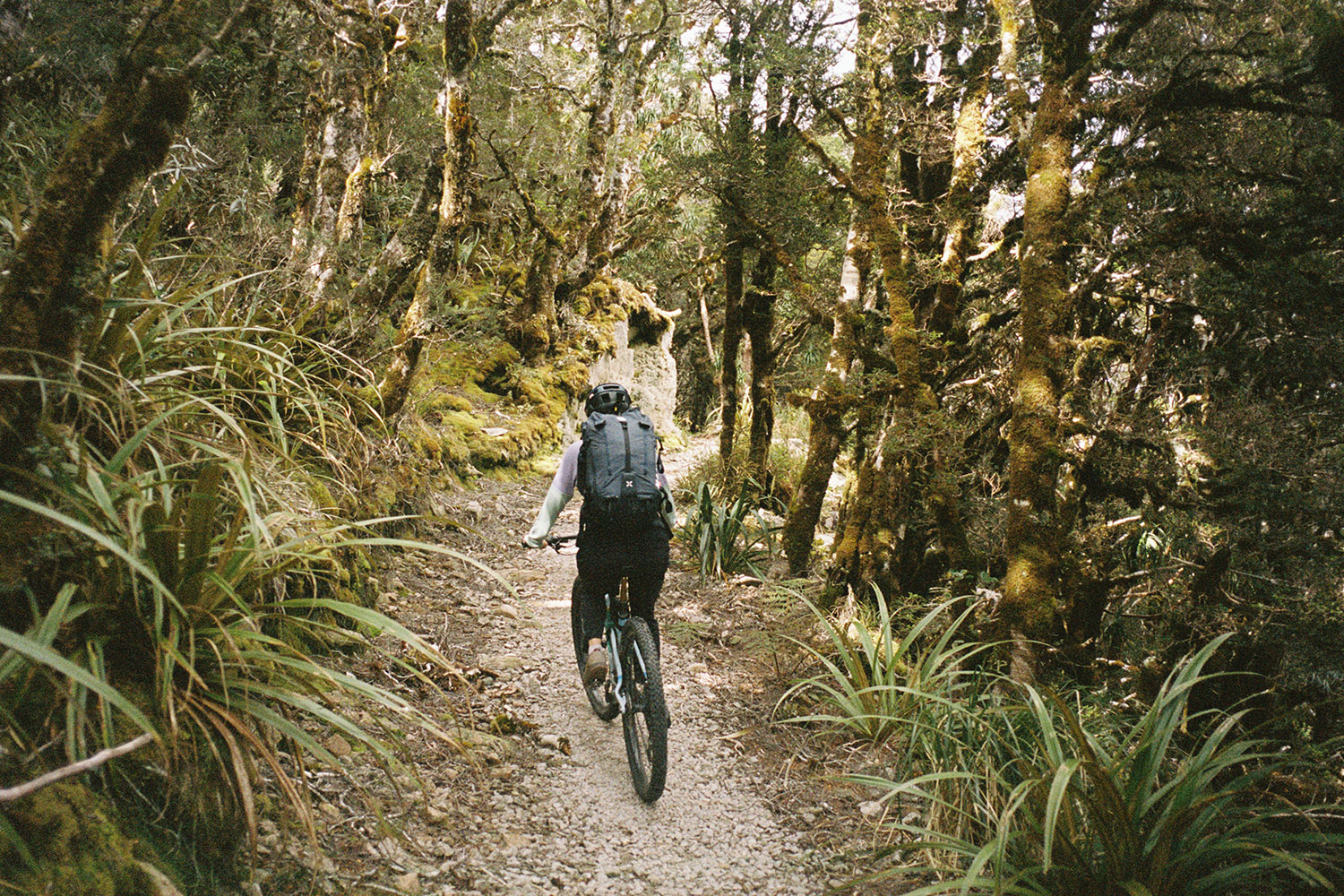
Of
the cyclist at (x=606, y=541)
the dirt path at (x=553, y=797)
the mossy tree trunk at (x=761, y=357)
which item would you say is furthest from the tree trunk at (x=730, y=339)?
the cyclist at (x=606, y=541)

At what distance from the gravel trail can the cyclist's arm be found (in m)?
1.18

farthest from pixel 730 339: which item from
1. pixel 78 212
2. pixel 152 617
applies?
pixel 78 212

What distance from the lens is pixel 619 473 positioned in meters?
3.54

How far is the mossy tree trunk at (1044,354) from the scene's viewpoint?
12.3 feet

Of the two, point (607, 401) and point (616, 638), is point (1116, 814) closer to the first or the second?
point (616, 638)

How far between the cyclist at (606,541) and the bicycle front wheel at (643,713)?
124mm

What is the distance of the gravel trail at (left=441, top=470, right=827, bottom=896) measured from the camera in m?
3.02

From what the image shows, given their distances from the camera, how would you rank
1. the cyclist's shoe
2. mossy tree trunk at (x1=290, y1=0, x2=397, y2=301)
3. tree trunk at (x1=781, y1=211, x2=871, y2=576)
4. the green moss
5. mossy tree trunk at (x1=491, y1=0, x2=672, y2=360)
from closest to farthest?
the green moss
the cyclist's shoe
mossy tree trunk at (x1=290, y1=0, x2=397, y2=301)
tree trunk at (x1=781, y1=211, x2=871, y2=576)
mossy tree trunk at (x1=491, y1=0, x2=672, y2=360)

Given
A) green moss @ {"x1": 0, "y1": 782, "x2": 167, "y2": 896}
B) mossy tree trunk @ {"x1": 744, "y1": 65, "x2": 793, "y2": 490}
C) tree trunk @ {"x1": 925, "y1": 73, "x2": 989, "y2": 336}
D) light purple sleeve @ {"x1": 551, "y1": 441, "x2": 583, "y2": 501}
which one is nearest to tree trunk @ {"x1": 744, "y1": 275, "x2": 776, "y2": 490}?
mossy tree trunk @ {"x1": 744, "y1": 65, "x2": 793, "y2": 490}

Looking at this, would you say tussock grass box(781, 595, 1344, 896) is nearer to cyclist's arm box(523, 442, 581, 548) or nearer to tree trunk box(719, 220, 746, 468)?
cyclist's arm box(523, 442, 581, 548)

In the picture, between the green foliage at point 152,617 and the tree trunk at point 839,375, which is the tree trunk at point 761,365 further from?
the green foliage at point 152,617

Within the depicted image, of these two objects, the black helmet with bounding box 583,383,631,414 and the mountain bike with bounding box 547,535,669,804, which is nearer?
the mountain bike with bounding box 547,535,669,804

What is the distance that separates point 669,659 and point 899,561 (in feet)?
6.85

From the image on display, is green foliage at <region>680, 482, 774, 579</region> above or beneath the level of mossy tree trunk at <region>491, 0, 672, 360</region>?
beneath
